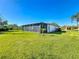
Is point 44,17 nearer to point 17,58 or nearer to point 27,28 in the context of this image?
point 27,28

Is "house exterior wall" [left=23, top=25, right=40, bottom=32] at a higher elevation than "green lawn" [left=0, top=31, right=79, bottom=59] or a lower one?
higher

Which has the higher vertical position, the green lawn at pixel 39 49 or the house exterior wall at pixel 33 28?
the house exterior wall at pixel 33 28

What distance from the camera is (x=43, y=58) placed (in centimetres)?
525

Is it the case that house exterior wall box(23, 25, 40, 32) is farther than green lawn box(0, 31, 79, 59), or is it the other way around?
house exterior wall box(23, 25, 40, 32)

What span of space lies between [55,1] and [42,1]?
4227 millimetres

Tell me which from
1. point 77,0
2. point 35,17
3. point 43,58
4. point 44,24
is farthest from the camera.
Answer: point 35,17

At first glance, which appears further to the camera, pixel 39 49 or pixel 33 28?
pixel 33 28

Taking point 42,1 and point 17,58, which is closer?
point 17,58

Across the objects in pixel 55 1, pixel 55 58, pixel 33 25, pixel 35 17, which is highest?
pixel 55 1

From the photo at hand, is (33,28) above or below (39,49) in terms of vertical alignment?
above

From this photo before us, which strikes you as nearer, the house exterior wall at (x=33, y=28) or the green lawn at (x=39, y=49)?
the green lawn at (x=39, y=49)

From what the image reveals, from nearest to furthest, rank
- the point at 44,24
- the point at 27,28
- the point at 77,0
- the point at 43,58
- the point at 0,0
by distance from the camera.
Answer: the point at 43,58
the point at 0,0
the point at 77,0
the point at 44,24
the point at 27,28

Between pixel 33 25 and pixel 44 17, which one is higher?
pixel 44 17

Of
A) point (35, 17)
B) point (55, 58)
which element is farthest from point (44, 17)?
point (55, 58)
